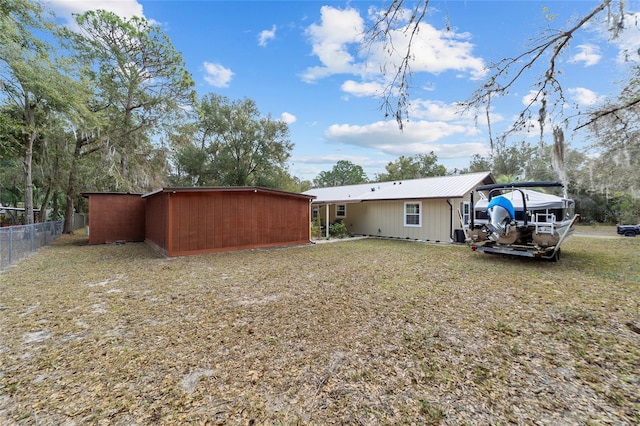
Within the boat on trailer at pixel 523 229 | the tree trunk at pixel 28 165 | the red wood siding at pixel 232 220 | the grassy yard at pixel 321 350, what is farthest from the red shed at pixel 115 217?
the boat on trailer at pixel 523 229

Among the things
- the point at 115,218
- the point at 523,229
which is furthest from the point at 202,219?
the point at 523,229

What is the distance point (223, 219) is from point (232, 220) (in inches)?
13.1

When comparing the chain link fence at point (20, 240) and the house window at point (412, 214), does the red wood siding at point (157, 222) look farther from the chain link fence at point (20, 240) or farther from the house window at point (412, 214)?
the house window at point (412, 214)

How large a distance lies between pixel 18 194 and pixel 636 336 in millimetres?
37976

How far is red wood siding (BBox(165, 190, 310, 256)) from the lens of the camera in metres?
9.20

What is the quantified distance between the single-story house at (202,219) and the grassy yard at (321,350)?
3.32m

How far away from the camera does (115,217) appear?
12414 mm

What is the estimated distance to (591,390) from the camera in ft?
7.75

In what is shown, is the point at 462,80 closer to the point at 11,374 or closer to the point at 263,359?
the point at 263,359

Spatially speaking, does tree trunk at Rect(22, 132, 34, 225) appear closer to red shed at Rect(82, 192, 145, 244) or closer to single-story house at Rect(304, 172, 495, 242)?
red shed at Rect(82, 192, 145, 244)

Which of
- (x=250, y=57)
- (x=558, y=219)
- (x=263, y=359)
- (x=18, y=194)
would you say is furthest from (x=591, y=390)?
(x=18, y=194)

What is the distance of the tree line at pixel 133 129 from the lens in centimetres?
701

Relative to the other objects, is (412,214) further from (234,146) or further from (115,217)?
(234,146)

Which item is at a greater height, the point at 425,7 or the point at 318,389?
the point at 425,7
